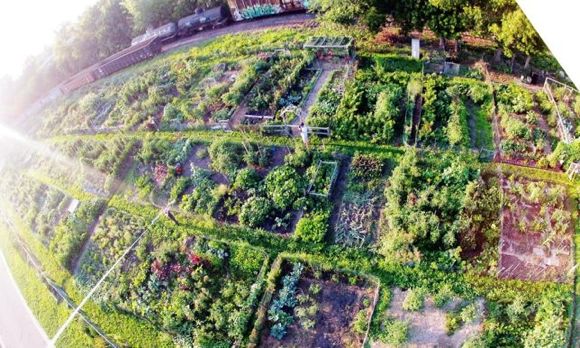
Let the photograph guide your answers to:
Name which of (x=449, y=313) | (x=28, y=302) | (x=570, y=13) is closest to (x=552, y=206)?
(x=449, y=313)

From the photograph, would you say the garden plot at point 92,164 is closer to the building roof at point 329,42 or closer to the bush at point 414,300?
the building roof at point 329,42

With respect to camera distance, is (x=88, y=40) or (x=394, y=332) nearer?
(x=394, y=332)

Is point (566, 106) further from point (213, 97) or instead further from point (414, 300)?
point (213, 97)

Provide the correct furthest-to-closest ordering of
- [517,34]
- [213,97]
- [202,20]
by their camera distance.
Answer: [202,20] < [213,97] < [517,34]

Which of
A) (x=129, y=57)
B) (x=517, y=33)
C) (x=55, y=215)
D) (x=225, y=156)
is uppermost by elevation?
(x=517, y=33)

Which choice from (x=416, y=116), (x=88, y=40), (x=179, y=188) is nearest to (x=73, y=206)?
(x=179, y=188)

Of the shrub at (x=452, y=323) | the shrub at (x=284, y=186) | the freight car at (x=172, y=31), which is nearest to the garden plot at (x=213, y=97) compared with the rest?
the shrub at (x=284, y=186)

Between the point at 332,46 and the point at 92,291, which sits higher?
the point at 332,46

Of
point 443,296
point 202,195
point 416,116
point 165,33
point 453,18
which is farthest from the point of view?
point 165,33
